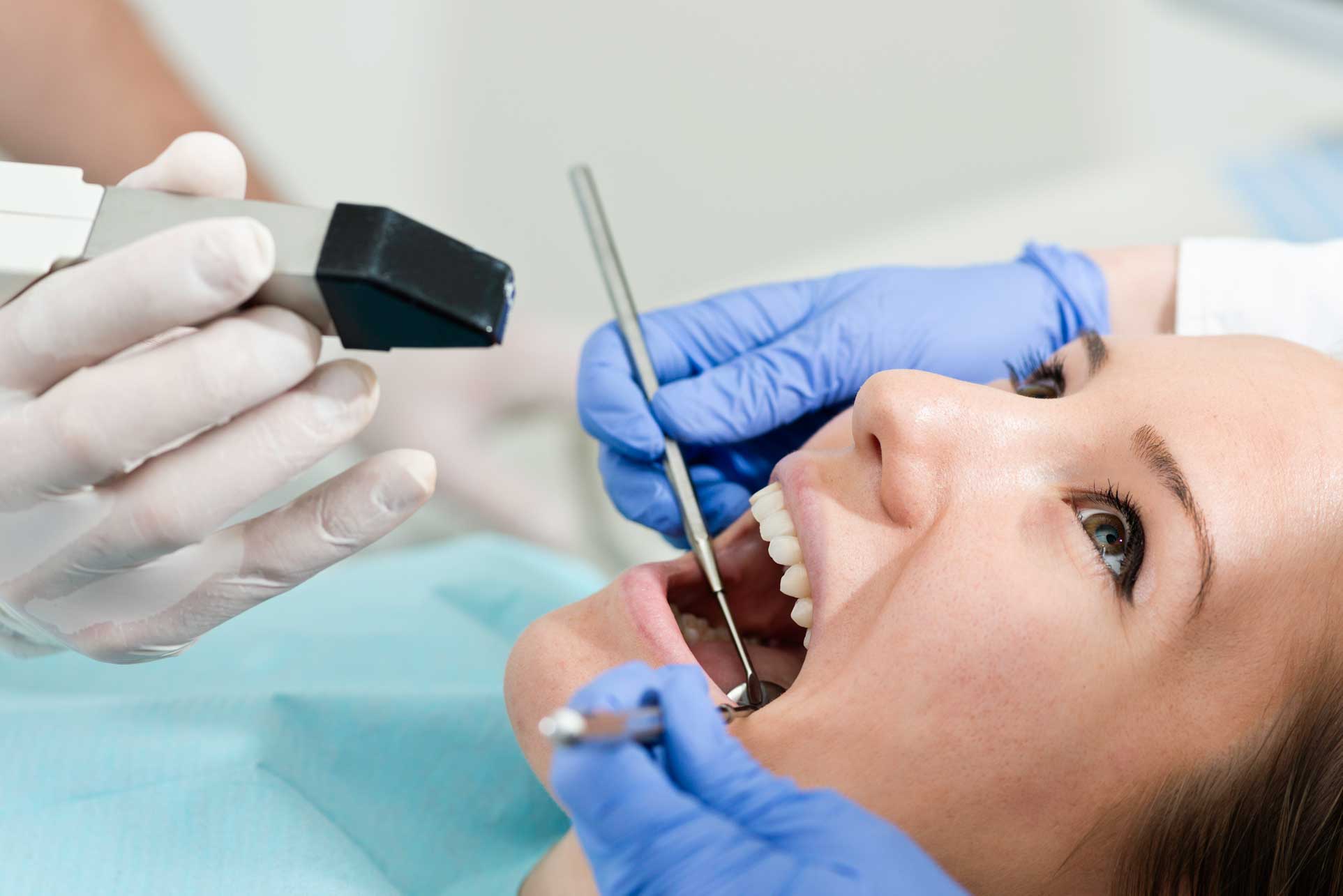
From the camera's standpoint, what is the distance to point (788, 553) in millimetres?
805

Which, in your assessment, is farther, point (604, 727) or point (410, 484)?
point (410, 484)

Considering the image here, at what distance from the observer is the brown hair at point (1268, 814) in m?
0.69

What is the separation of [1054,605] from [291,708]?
2.49ft

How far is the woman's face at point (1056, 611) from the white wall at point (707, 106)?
1.50 m

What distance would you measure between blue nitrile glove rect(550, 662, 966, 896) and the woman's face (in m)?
0.06

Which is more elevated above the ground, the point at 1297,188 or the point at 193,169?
the point at 193,169

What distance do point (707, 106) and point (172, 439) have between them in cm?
189

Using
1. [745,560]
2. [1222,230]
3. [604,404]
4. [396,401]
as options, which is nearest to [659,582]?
[745,560]

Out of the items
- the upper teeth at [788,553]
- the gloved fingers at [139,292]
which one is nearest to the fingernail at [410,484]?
the gloved fingers at [139,292]

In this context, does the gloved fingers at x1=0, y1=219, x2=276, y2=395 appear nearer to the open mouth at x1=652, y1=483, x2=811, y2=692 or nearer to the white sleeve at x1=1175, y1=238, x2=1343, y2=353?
the open mouth at x1=652, y1=483, x2=811, y2=692

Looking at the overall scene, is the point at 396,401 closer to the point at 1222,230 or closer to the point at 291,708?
the point at 291,708

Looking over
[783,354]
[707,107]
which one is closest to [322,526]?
[783,354]

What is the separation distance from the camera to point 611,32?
2297mm

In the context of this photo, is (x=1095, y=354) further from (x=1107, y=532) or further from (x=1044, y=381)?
(x=1107, y=532)
